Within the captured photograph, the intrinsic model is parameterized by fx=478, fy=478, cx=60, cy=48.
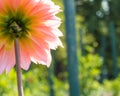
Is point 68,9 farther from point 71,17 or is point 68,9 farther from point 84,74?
point 84,74

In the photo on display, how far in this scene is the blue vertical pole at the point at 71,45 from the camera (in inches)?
150

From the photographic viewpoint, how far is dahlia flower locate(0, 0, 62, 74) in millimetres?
Result: 727

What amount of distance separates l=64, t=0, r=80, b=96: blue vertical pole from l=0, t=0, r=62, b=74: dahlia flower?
304cm

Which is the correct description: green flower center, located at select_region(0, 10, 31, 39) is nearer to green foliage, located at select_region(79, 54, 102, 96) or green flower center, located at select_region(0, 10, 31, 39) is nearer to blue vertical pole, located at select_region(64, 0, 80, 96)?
blue vertical pole, located at select_region(64, 0, 80, 96)

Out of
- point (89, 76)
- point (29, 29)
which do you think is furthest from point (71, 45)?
point (29, 29)

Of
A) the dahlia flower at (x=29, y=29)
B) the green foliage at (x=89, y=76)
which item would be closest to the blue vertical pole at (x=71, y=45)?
the green foliage at (x=89, y=76)

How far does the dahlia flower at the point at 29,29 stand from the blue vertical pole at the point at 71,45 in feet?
9.99

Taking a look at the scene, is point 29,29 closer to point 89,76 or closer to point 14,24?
point 14,24

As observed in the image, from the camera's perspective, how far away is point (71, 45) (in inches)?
156

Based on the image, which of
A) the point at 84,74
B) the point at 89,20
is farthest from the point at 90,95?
the point at 89,20

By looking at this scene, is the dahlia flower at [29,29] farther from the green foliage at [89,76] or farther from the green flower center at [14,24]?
the green foliage at [89,76]

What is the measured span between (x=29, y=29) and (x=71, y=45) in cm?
323

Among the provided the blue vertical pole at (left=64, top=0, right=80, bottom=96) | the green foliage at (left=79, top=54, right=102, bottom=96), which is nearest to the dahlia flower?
the blue vertical pole at (left=64, top=0, right=80, bottom=96)

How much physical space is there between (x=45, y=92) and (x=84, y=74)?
68 cm
